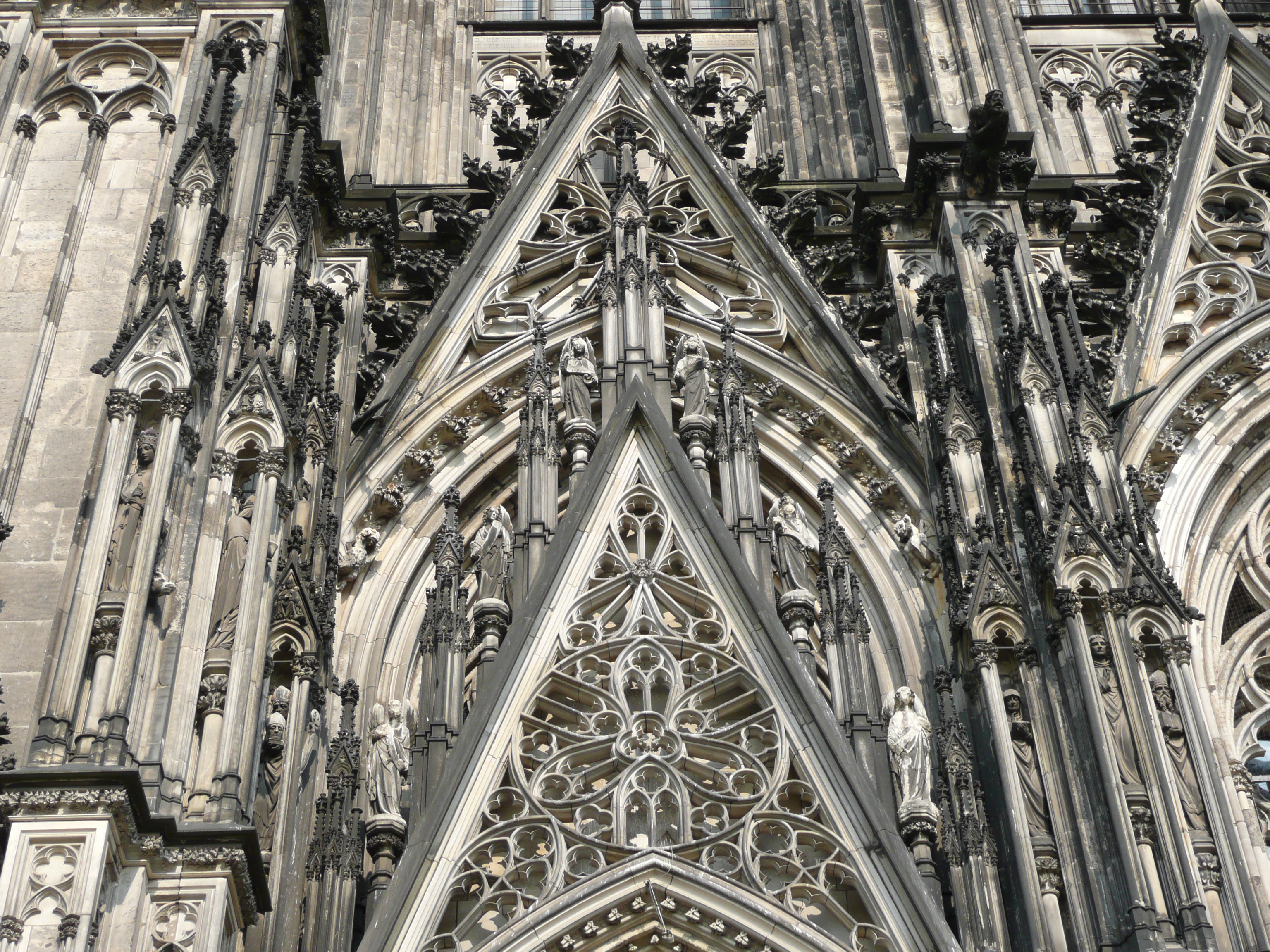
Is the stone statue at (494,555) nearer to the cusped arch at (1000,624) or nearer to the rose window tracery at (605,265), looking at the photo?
the rose window tracery at (605,265)

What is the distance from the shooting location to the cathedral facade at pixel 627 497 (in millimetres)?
12289

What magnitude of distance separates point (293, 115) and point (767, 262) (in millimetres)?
4380

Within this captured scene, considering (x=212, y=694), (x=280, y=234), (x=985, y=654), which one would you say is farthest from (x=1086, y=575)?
(x=280, y=234)

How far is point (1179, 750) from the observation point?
42.3 feet

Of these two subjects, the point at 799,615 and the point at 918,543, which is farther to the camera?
the point at 918,543

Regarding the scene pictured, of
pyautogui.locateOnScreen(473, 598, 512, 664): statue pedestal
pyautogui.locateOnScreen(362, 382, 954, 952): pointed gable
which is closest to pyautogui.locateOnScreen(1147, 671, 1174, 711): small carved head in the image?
pyautogui.locateOnScreen(362, 382, 954, 952): pointed gable

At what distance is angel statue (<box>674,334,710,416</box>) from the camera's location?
15.8 m

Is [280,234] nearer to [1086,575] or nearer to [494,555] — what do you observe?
[494,555]

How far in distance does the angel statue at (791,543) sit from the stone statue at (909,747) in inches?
45.3

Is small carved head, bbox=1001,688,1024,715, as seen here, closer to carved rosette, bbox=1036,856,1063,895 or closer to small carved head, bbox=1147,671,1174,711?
small carved head, bbox=1147,671,1174,711

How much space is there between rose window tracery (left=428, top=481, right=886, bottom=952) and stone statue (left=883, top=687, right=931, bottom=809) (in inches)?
24.1

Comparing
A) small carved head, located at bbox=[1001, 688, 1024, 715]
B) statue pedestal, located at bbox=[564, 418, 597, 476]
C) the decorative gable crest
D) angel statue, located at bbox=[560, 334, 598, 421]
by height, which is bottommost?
small carved head, located at bbox=[1001, 688, 1024, 715]

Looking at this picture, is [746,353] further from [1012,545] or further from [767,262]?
[1012,545]

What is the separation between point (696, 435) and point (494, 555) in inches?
80.0
